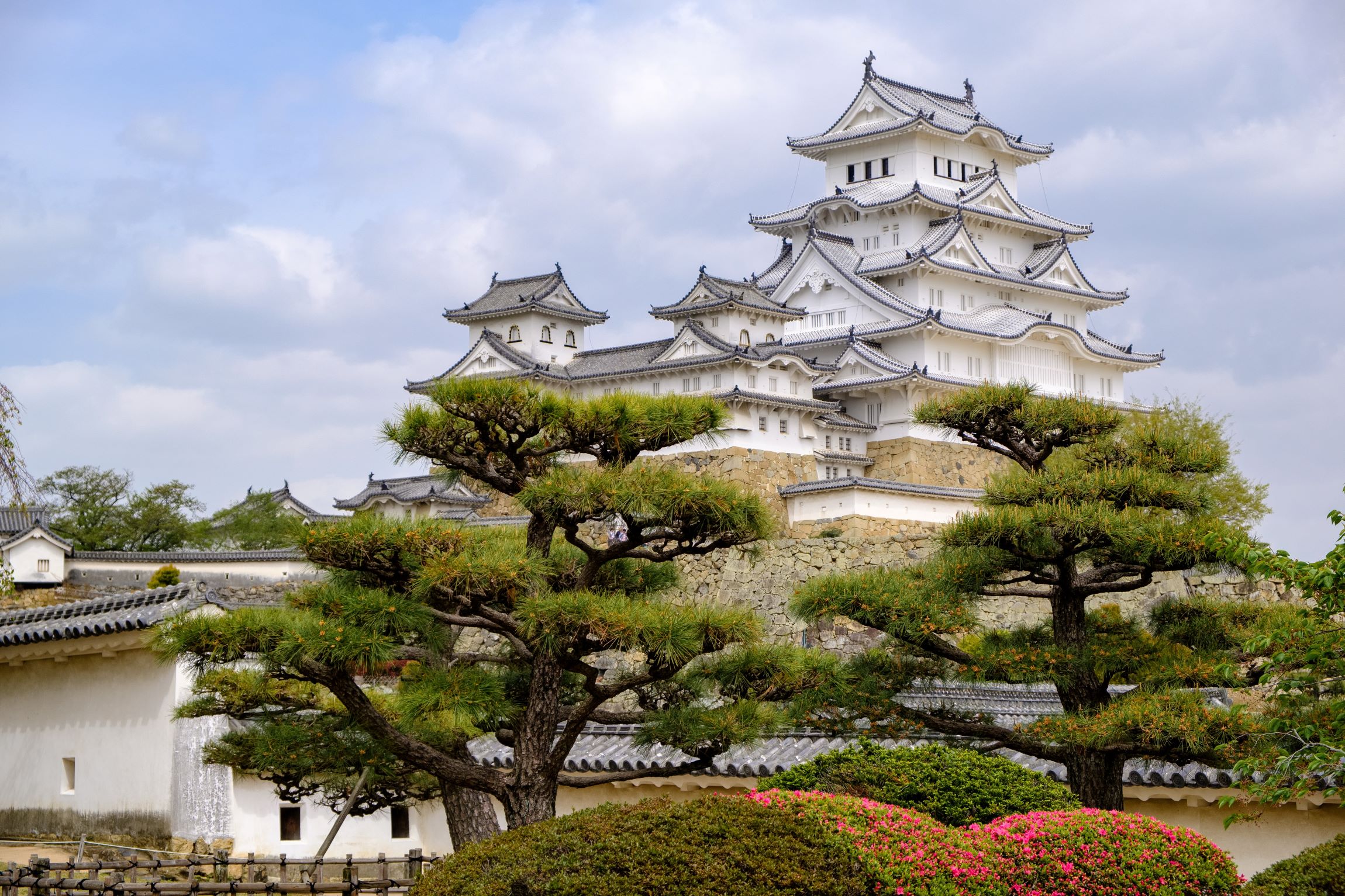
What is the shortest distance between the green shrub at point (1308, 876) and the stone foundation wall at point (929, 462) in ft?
89.5

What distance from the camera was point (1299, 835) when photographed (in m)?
A: 10.9

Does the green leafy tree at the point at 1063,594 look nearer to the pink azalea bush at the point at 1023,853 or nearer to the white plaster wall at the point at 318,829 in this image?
the pink azalea bush at the point at 1023,853

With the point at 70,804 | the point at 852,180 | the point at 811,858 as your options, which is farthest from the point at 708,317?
the point at 811,858

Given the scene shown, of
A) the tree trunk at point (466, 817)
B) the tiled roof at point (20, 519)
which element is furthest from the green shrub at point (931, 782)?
the tiled roof at point (20, 519)

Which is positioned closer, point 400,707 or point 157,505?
point 400,707

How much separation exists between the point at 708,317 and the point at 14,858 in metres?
25.4

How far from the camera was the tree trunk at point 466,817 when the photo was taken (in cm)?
1177

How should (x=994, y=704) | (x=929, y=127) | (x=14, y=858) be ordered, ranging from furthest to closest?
1. (x=929, y=127)
2. (x=994, y=704)
3. (x=14, y=858)

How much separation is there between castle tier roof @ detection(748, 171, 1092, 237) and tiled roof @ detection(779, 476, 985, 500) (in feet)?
33.2

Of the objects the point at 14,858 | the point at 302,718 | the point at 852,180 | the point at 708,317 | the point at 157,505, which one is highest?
the point at 852,180

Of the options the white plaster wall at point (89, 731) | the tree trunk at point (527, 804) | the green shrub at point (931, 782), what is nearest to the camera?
the tree trunk at point (527, 804)

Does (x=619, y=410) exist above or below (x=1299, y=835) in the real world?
above

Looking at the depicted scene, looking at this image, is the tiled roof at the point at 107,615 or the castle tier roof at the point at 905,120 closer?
the tiled roof at the point at 107,615

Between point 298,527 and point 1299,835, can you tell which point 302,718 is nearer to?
point 298,527
